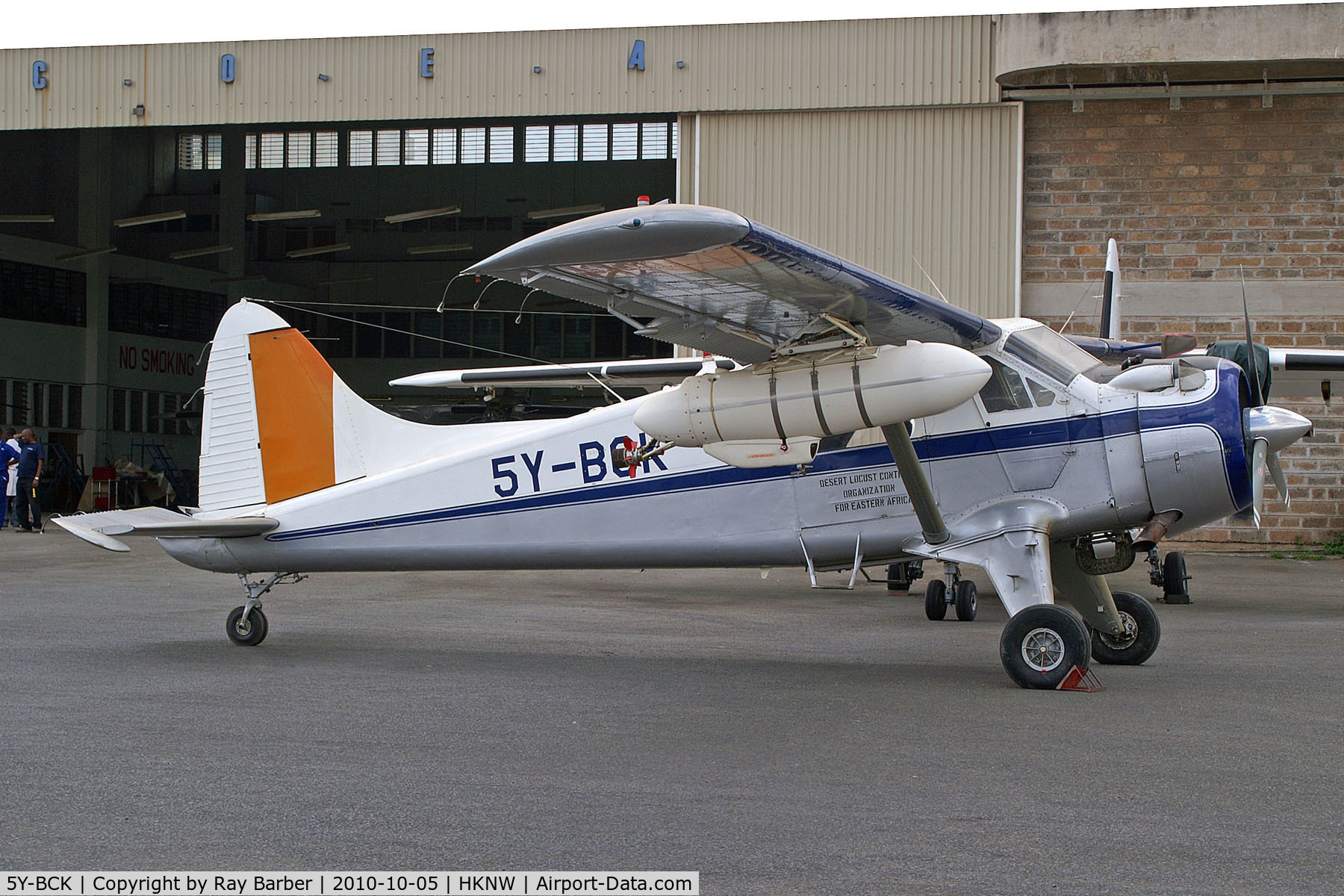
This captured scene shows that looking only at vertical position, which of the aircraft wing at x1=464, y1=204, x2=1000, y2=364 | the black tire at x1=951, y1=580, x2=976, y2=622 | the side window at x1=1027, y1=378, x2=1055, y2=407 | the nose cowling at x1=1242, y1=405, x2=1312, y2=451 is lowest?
the black tire at x1=951, y1=580, x2=976, y2=622

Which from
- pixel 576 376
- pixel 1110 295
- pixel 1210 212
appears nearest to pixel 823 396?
pixel 576 376

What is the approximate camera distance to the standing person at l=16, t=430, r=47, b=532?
23.9 m

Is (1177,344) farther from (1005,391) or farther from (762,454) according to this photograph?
(762,454)

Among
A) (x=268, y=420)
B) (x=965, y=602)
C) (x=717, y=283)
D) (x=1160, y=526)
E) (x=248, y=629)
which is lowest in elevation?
(x=965, y=602)

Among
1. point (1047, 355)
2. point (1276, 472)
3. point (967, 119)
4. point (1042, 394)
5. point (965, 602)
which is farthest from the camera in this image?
point (967, 119)

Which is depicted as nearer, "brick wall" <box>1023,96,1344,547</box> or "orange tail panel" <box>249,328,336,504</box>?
"orange tail panel" <box>249,328,336,504</box>

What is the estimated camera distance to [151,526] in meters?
8.66

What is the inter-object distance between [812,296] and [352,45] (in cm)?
1567

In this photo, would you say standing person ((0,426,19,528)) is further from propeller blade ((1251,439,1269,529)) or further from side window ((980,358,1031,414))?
propeller blade ((1251,439,1269,529))

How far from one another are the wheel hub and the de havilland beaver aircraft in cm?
1

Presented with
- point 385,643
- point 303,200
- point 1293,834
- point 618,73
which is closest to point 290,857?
point 1293,834

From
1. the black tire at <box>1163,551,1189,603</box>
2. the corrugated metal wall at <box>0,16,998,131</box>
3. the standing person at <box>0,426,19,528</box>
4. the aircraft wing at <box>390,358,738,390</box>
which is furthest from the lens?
the standing person at <box>0,426,19,528</box>

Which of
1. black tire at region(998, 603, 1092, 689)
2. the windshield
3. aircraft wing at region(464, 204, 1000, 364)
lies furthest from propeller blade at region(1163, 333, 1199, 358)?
black tire at region(998, 603, 1092, 689)

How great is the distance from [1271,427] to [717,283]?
3769 mm
